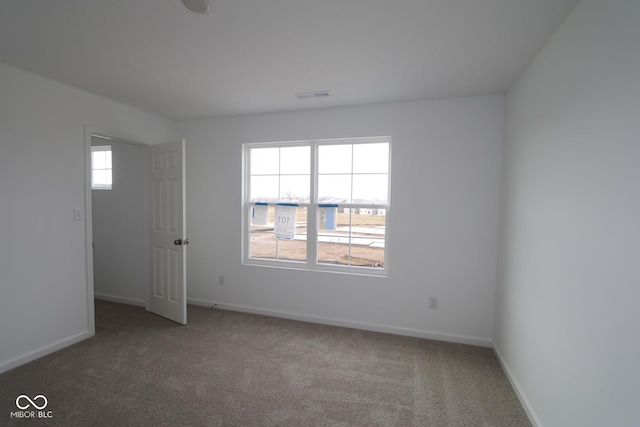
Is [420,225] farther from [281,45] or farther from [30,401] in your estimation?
[30,401]

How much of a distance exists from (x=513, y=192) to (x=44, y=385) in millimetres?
4029

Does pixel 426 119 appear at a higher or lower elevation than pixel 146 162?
higher

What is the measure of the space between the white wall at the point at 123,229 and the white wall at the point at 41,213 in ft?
2.80

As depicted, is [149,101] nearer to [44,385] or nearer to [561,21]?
[44,385]

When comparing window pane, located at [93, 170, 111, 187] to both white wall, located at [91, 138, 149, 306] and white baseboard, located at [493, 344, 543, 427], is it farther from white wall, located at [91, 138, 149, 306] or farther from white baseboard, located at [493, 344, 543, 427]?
white baseboard, located at [493, 344, 543, 427]

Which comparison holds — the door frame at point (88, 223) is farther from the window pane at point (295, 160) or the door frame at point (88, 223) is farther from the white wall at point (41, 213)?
the window pane at point (295, 160)

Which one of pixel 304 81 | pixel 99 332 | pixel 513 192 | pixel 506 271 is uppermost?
pixel 304 81

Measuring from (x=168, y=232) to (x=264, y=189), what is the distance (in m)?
1.25

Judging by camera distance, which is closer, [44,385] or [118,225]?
[44,385]

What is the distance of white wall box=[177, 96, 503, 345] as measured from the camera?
292 cm

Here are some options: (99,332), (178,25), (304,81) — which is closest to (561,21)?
(304,81)

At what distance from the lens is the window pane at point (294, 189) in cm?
358

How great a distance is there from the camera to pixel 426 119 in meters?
3.04

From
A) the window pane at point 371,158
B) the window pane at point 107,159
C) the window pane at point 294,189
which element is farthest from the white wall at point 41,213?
the window pane at point 371,158
